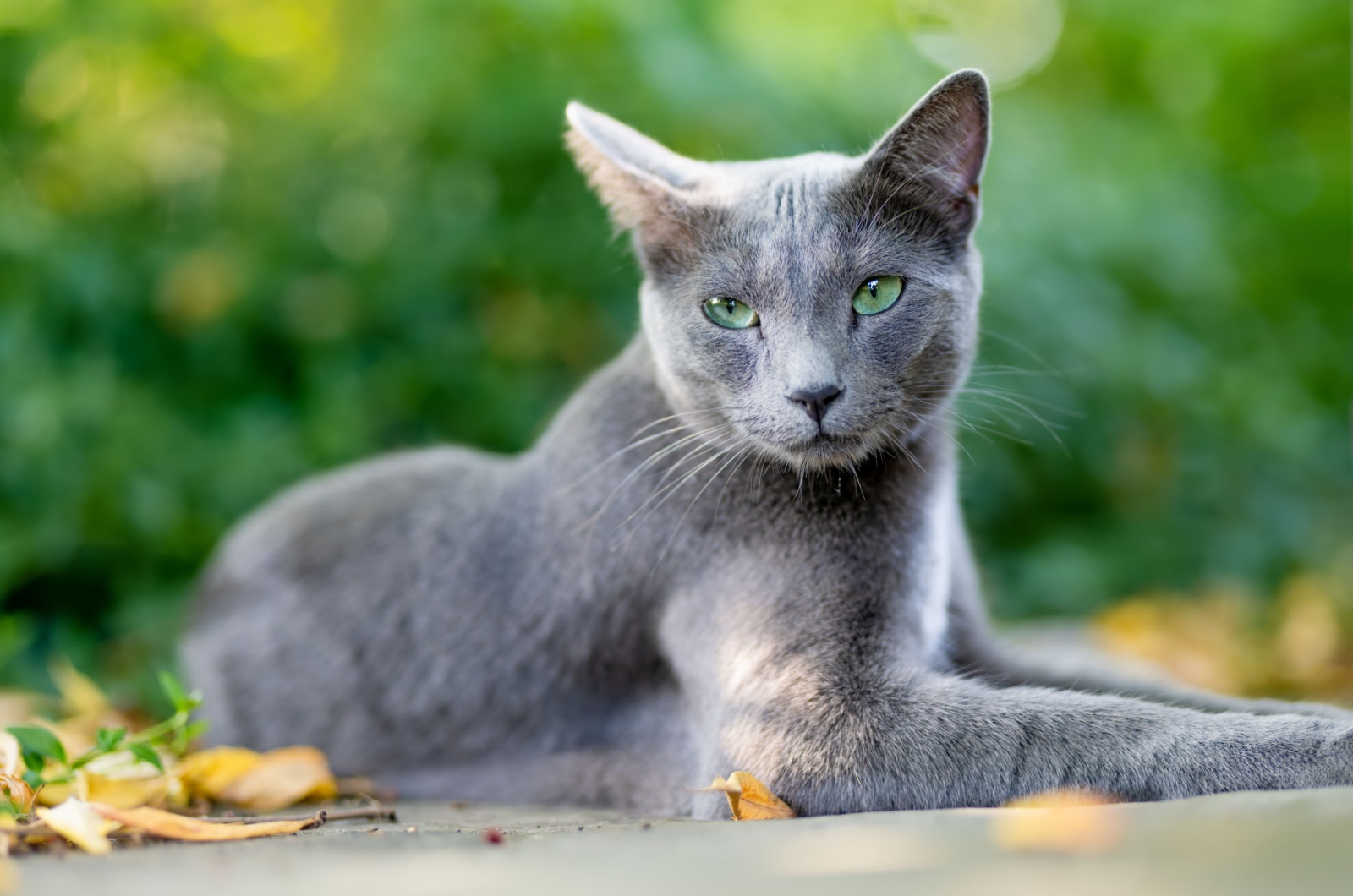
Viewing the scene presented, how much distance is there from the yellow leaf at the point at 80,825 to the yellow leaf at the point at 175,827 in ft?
0.06

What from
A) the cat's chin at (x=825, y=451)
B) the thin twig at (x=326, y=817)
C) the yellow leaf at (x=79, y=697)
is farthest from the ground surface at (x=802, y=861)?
the yellow leaf at (x=79, y=697)

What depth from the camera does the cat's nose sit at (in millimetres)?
1719

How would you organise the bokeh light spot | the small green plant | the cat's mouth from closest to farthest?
the small green plant < the cat's mouth < the bokeh light spot

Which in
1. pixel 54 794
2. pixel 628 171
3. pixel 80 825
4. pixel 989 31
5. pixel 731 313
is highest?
pixel 989 31

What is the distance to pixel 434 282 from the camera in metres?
3.53

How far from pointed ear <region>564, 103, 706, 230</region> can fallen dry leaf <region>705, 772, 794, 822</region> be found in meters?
0.89

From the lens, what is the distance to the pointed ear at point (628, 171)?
1922 mm

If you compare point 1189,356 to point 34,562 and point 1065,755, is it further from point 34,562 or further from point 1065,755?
point 34,562

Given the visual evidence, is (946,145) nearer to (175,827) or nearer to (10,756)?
(175,827)

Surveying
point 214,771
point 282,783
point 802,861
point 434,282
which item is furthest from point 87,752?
point 434,282

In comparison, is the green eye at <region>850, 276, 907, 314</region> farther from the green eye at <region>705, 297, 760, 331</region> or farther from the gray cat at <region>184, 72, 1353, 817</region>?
the green eye at <region>705, 297, 760, 331</region>

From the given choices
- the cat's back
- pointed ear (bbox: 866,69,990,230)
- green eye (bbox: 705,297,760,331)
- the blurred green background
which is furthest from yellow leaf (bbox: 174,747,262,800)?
pointed ear (bbox: 866,69,990,230)

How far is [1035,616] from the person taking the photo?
3859 mm

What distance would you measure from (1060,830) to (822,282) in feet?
2.96
